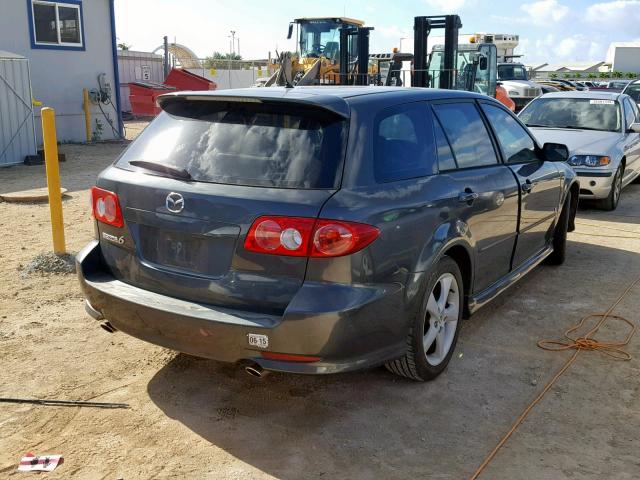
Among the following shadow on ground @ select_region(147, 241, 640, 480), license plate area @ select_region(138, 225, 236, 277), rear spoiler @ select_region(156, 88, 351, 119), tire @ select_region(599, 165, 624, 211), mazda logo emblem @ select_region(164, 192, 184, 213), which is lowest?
shadow on ground @ select_region(147, 241, 640, 480)

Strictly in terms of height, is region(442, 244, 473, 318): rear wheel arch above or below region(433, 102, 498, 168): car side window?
below

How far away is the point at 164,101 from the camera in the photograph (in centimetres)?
401

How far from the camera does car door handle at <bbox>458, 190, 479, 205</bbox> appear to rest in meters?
4.15

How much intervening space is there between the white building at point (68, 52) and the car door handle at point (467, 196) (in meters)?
13.0

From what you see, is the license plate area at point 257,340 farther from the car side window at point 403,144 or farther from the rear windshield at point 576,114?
the rear windshield at point 576,114

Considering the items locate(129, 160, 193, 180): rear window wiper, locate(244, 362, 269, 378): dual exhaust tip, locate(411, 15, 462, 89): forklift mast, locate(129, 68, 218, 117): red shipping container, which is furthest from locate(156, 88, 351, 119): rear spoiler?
locate(129, 68, 218, 117): red shipping container

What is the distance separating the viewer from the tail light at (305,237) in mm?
3180

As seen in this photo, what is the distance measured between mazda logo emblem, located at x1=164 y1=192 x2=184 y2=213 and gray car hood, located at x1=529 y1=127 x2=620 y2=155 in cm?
695

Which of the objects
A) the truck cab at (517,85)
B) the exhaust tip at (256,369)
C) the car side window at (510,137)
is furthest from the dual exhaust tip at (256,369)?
the truck cab at (517,85)

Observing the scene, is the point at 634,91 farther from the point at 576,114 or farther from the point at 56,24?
the point at 56,24

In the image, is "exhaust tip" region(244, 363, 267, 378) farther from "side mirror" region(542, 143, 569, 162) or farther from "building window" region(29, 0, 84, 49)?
"building window" region(29, 0, 84, 49)

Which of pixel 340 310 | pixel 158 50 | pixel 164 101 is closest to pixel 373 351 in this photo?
pixel 340 310

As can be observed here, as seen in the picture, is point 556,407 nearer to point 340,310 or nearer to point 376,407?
point 376,407

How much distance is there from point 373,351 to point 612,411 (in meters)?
1.46
